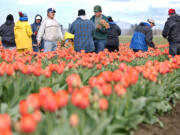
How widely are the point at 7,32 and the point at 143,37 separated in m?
5.05

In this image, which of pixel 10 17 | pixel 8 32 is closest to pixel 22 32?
pixel 8 32

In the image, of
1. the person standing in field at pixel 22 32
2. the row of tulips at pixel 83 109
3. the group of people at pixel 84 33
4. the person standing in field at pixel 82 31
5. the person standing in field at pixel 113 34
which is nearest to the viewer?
the row of tulips at pixel 83 109

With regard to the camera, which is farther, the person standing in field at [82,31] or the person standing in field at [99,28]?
the person standing in field at [99,28]

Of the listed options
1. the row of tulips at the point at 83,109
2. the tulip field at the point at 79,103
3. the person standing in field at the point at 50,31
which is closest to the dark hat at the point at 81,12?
the person standing in field at the point at 50,31

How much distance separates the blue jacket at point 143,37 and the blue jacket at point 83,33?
7.50ft

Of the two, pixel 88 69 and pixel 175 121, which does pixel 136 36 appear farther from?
pixel 175 121

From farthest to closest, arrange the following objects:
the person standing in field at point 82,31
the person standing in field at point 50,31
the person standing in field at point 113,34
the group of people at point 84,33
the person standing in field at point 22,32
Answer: the person standing in field at point 113,34, the person standing in field at point 22,32, the person standing in field at point 50,31, the group of people at point 84,33, the person standing in field at point 82,31

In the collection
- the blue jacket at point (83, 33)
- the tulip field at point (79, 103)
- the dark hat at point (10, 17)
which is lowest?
the tulip field at point (79, 103)

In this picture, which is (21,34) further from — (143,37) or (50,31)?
(143,37)

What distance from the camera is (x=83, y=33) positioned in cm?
816

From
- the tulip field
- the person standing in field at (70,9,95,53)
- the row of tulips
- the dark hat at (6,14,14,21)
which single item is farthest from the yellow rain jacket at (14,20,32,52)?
the row of tulips

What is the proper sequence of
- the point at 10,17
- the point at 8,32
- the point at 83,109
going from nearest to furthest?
the point at 83,109 → the point at 8,32 → the point at 10,17

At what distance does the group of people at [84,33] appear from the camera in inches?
324

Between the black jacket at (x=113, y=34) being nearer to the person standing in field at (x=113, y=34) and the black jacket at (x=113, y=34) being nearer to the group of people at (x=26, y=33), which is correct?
the person standing in field at (x=113, y=34)
